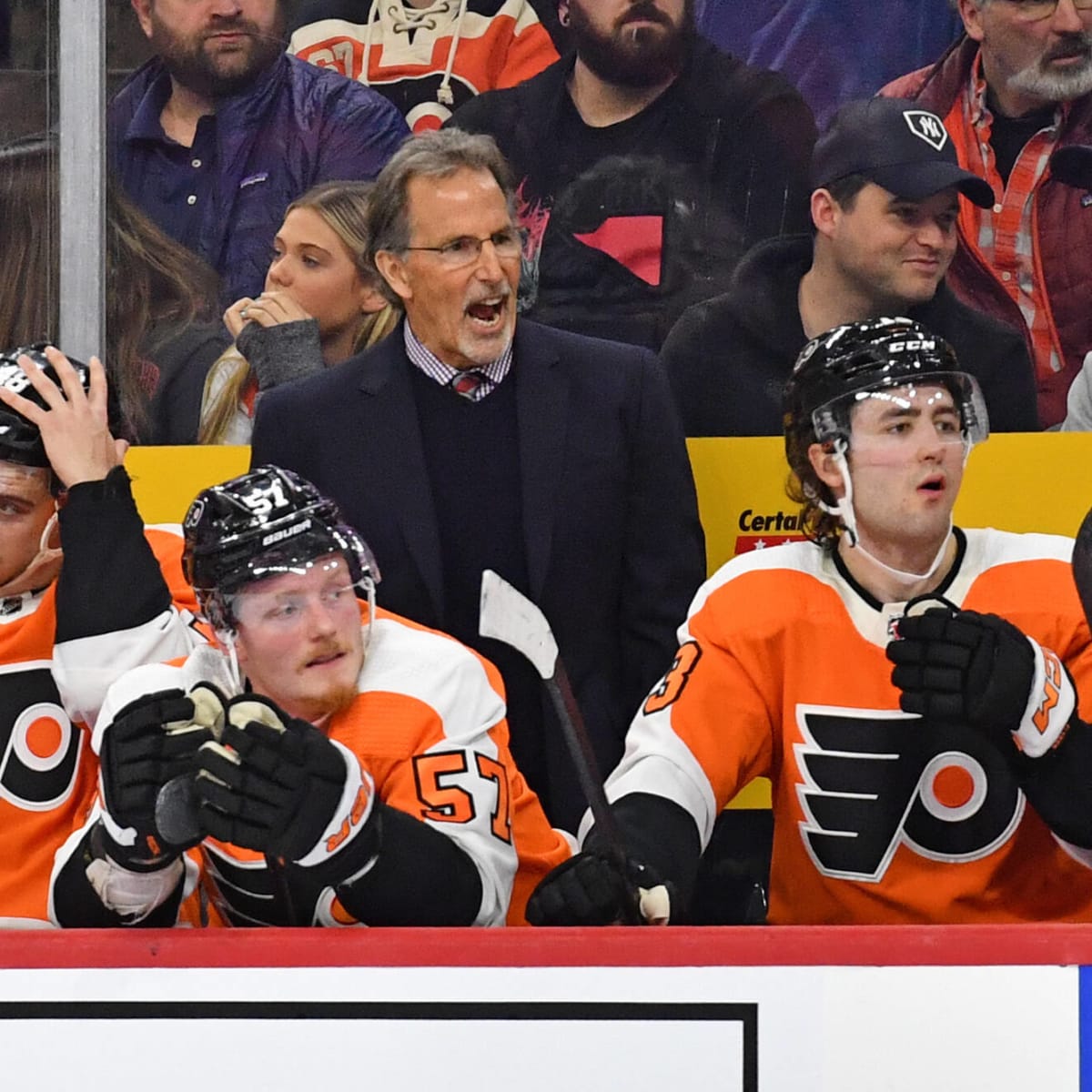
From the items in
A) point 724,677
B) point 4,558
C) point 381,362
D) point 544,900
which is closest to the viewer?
point 544,900

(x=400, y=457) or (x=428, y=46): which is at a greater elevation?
(x=428, y=46)

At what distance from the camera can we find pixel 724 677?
2135 millimetres

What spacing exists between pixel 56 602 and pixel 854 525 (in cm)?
101

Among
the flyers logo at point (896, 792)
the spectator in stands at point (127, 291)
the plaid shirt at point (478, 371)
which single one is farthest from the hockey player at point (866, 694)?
the spectator in stands at point (127, 291)

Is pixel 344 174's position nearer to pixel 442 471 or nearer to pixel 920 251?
pixel 442 471

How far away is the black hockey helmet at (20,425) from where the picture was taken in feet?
7.49

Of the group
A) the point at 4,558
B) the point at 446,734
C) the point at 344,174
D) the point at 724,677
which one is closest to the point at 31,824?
the point at 4,558

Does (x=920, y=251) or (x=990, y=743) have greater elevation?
(x=920, y=251)

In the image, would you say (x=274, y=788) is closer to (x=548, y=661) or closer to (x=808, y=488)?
(x=548, y=661)

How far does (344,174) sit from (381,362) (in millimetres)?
458

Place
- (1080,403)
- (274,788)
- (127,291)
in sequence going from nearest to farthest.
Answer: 1. (274,788)
2. (1080,403)
3. (127,291)

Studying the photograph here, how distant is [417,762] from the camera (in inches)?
77.9

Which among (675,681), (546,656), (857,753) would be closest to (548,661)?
(546,656)

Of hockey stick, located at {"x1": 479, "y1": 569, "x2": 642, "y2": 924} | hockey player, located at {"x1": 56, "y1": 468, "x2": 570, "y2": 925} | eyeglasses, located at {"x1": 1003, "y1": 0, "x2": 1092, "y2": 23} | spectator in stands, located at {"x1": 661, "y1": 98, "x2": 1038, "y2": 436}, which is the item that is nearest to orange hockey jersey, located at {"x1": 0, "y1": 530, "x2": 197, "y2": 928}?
hockey player, located at {"x1": 56, "y1": 468, "x2": 570, "y2": 925}
